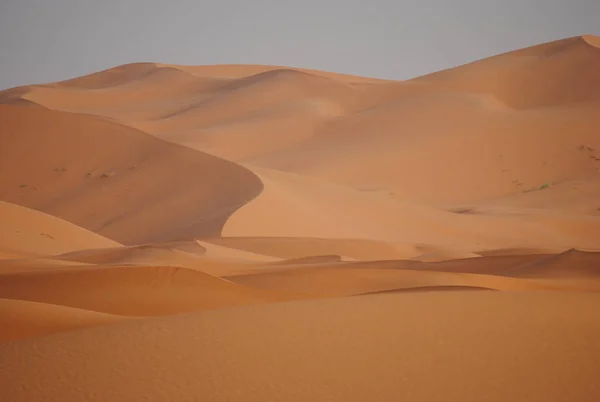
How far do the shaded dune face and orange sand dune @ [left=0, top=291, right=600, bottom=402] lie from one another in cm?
1570

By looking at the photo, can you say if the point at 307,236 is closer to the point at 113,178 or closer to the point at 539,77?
the point at 113,178

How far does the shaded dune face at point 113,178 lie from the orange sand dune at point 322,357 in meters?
15.7

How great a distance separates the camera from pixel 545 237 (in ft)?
80.6

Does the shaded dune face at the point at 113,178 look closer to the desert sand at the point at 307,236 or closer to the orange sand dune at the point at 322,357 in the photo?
the desert sand at the point at 307,236

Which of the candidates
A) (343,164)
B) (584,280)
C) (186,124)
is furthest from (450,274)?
(186,124)

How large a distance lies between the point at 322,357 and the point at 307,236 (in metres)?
17.9

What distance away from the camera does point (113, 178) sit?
27688 mm

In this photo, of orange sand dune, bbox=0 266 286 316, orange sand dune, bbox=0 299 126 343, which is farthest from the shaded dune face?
orange sand dune, bbox=0 299 126 343

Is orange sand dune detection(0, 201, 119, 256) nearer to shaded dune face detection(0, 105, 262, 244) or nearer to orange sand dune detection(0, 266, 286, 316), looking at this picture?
shaded dune face detection(0, 105, 262, 244)

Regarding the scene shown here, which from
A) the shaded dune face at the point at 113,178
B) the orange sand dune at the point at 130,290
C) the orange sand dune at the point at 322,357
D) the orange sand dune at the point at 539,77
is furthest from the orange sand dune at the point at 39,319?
the orange sand dune at the point at 539,77

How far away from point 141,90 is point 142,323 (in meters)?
61.9

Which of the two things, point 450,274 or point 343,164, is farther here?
point 343,164

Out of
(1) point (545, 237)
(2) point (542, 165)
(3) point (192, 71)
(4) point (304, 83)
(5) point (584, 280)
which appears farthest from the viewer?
(3) point (192, 71)

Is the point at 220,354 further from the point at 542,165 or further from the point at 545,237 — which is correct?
the point at 542,165
